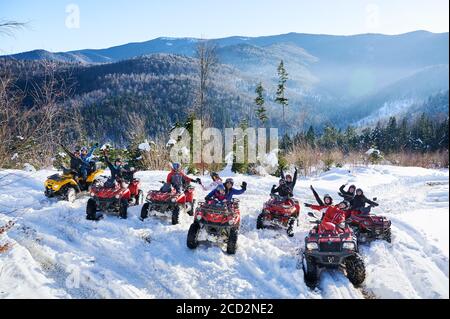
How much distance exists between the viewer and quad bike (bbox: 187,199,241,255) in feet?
26.2

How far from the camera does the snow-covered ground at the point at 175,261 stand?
6.07 meters

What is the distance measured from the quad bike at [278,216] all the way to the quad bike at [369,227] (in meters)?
1.41

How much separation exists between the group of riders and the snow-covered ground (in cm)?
96

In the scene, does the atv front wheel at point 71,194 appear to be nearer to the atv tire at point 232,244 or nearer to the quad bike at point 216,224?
the quad bike at point 216,224

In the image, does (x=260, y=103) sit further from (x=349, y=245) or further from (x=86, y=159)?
(x=349, y=245)

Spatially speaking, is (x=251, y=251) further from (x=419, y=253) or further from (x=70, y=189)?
(x=70, y=189)

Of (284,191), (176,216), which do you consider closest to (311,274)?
(176,216)

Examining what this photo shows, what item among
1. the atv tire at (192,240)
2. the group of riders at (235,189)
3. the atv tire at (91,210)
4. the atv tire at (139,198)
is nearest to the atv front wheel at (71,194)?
the group of riders at (235,189)

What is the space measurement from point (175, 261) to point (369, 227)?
4.54 m

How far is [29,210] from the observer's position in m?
9.96

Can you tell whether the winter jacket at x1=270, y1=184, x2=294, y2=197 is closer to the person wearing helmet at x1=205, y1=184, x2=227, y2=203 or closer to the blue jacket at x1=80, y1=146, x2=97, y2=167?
the person wearing helmet at x1=205, y1=184, x2=227, y2=203

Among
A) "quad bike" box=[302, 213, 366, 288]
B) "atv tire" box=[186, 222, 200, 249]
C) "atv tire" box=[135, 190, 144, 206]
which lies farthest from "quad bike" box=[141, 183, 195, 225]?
"quad bike" box=[302, 213, 366, 288]

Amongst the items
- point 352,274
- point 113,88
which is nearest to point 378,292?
point 352,274

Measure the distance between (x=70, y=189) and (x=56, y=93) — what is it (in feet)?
9.78
